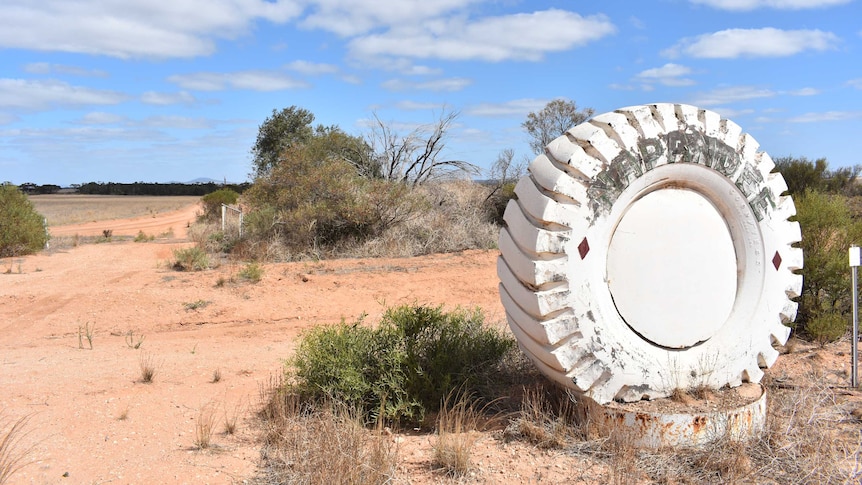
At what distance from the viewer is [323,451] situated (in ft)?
11.1

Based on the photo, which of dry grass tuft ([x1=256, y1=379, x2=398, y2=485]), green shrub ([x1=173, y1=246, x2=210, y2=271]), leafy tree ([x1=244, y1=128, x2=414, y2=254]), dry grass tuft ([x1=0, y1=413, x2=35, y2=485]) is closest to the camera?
dry grass tuft ([x1=256, y1=379, x2=398, y2=485])

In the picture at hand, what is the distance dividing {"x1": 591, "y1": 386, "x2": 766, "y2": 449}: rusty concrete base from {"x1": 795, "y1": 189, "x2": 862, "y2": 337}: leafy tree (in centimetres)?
382

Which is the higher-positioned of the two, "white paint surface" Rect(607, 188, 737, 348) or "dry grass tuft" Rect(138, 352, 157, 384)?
"white paint surface" Rect(607, 188, 737, 348)

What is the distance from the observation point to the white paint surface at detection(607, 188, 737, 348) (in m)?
4.03

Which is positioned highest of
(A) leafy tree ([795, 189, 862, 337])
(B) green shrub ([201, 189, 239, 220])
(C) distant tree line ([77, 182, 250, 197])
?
(C) distant tree line ([77, 182, 250, 197])

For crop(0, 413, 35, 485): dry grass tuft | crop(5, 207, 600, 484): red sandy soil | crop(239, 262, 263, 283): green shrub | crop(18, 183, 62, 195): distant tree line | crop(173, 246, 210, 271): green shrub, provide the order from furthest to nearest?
crop(18, 183, 62, 195): distant tree line → crop(173, 246, 210, 271): green shrub → crop(239, 262, 263, 283): green shrub → crop(5, 207, 600, 484): red sandy soil → crop(0, 413, 35, 485): dry grass tuft

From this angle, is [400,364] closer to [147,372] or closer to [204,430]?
[204,430]

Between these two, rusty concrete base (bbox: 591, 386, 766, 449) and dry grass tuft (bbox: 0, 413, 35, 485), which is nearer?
dry grass tuft (bbox: 0, 413, 35, 485)

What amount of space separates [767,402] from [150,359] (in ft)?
17.7

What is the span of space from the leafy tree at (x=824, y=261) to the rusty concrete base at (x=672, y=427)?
382cm

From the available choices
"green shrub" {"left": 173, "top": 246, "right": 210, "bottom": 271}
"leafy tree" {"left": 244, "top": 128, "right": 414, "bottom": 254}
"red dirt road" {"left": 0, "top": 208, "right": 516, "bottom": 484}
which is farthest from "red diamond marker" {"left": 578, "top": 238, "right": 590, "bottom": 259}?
"leafy tree" {"left": 244, "top": 128, "right": 414, "bottom": 254}

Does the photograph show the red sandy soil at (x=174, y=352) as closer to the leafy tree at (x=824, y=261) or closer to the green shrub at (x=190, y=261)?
the green shrub at (x=190, y=261)

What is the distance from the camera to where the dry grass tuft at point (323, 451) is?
326cm

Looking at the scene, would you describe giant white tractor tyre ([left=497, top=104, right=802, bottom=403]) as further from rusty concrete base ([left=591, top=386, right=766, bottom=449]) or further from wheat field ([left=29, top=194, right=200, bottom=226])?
Result: wheat field ([left=29, top=194, right=200, bottom=226])
